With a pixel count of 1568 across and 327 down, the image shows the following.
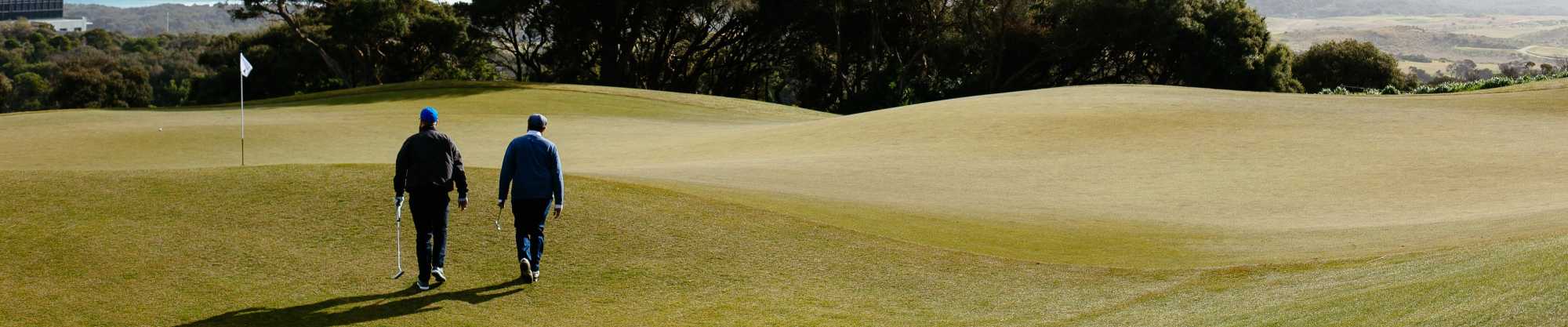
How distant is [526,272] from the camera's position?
11.4 metres

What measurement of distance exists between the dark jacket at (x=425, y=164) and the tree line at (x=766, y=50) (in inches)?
2257

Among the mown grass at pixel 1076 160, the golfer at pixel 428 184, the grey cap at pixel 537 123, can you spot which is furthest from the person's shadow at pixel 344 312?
the mown grass at pixel 1076 160

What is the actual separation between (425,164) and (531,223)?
3.75 ft

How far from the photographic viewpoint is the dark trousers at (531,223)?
38.2 ft

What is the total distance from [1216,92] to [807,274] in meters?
26.6

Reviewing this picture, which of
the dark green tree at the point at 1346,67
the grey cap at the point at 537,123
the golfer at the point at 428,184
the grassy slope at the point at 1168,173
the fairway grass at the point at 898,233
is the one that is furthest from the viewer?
the dark green tree at the point at 1346,67

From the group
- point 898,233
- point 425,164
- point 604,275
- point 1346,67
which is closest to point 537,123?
point 425,164

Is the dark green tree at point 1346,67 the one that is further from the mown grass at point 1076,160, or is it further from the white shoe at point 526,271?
the white shoe at point 526,271

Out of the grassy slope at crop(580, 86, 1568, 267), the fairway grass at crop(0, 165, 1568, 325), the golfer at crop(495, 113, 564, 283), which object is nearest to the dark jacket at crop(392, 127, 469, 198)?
the golfer at crop(495, 113, 564, 283)

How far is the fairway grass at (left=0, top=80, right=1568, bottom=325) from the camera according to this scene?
10.4 metres

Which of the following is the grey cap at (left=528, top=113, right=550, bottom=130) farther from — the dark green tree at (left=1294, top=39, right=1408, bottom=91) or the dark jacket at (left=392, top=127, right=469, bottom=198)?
the dark green tree at (left=1294, top=39, right=1408, bottom=91)

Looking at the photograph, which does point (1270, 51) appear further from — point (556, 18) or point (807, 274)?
point (807, 274)

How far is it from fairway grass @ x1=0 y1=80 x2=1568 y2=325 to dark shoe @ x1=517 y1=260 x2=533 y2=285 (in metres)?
0.15

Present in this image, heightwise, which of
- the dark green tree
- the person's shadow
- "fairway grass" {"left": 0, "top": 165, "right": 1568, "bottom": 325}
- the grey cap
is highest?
the dark green tree
